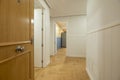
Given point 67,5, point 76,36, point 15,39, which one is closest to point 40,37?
point 67,5

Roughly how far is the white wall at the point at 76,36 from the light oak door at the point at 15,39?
494cm

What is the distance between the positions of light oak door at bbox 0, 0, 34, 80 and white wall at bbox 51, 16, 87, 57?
16.2ft

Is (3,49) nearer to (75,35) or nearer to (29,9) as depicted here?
(29,9)

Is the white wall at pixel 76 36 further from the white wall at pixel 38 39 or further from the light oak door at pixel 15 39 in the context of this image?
the light oak door at pixel 15 39

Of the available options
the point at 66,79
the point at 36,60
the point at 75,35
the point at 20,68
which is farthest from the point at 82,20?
the point at 20,68

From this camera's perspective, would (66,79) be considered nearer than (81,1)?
Yes

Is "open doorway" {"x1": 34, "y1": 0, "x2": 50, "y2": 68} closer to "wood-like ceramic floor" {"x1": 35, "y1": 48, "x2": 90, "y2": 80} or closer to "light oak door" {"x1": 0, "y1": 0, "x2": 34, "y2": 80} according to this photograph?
"wood-like ceramic floor" {"x1": 35, "y1": 48, "x2": 90, "y2": 80}

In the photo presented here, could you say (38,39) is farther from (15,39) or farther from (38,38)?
(15,39)

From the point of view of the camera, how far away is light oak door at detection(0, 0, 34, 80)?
3.70ft

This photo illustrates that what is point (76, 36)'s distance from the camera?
6.62 metres

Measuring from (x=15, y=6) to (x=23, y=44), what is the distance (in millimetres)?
507

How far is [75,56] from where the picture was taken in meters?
6.63

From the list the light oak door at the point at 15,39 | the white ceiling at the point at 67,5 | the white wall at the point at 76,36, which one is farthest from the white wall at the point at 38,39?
the light oak door at the point at 15,39

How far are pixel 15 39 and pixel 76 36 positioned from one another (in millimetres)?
5458
